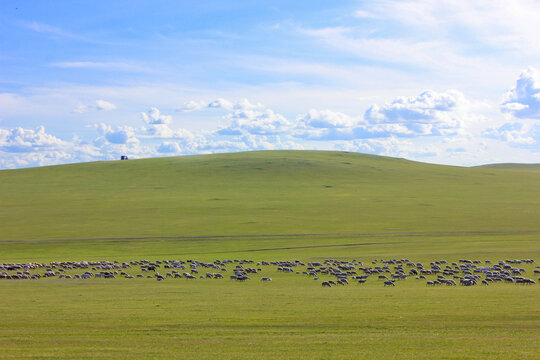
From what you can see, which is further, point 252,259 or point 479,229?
point 479,229

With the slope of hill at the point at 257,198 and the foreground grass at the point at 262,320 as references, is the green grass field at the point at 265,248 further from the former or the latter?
the slope of hill at the point at 257,198

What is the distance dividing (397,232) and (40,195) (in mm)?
69974

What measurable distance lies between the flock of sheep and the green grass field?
1658 mm

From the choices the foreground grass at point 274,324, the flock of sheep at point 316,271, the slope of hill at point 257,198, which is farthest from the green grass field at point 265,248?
the flock of sheep at point 316,271

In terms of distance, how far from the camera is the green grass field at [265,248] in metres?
15.1

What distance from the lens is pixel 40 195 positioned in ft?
326

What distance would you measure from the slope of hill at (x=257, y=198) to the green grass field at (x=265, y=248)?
513 mm

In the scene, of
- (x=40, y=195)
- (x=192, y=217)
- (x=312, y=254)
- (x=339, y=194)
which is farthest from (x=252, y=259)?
(x=40, y=195)

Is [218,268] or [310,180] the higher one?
[310,180]

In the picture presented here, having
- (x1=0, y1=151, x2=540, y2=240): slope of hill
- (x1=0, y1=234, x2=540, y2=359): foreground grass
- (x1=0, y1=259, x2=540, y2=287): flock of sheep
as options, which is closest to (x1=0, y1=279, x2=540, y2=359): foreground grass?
(x1=0, y1=234, x2=540, y2=359): foreground grass

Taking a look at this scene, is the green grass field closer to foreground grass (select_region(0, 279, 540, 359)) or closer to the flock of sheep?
foreground grass (select_region(0, 279, 540, 359))

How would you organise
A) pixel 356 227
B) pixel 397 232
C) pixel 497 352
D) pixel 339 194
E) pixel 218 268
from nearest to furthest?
pixel 497 352
pixel 218 268
pixel 397 232
pixel 356 227
pixel 339 194

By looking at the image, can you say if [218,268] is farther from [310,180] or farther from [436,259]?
[310,180]

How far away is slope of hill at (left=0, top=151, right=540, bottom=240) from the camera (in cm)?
6969
